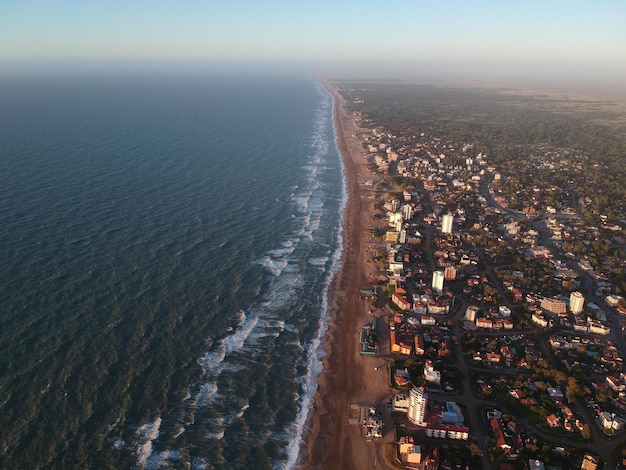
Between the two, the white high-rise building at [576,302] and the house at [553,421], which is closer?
the house at [553,421]

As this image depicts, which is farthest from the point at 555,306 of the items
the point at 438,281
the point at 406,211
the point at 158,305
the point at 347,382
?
the point at 158,305

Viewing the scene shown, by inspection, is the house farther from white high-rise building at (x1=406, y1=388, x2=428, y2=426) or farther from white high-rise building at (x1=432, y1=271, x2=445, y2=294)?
white high-rise building at (x1=432, y1=271, x2=445, y2=294)

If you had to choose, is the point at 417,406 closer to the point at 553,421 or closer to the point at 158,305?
the point at 553,421

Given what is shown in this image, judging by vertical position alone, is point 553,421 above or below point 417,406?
below

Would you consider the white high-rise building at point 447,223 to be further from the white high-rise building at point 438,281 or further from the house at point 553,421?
the house at point 553,421

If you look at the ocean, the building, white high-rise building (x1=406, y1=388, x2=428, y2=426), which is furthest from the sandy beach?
the building

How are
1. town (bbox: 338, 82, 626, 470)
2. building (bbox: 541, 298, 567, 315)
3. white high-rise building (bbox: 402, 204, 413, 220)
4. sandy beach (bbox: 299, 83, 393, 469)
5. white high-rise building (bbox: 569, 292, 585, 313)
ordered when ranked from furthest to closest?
1. white high-rise building (bbox: 402, 204, 413, 220)
2. building (bbox: 541, 298, 567, 315)
3. white high-rise building (bbox: 569, 292, 585, 313)
4. town (bbox: 338, 82, 626, 470)
5. sandy beach (bbox: 299, 83, 393, 469)

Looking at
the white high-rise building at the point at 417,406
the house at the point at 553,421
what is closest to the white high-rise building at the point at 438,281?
the house at the point at 553,421
